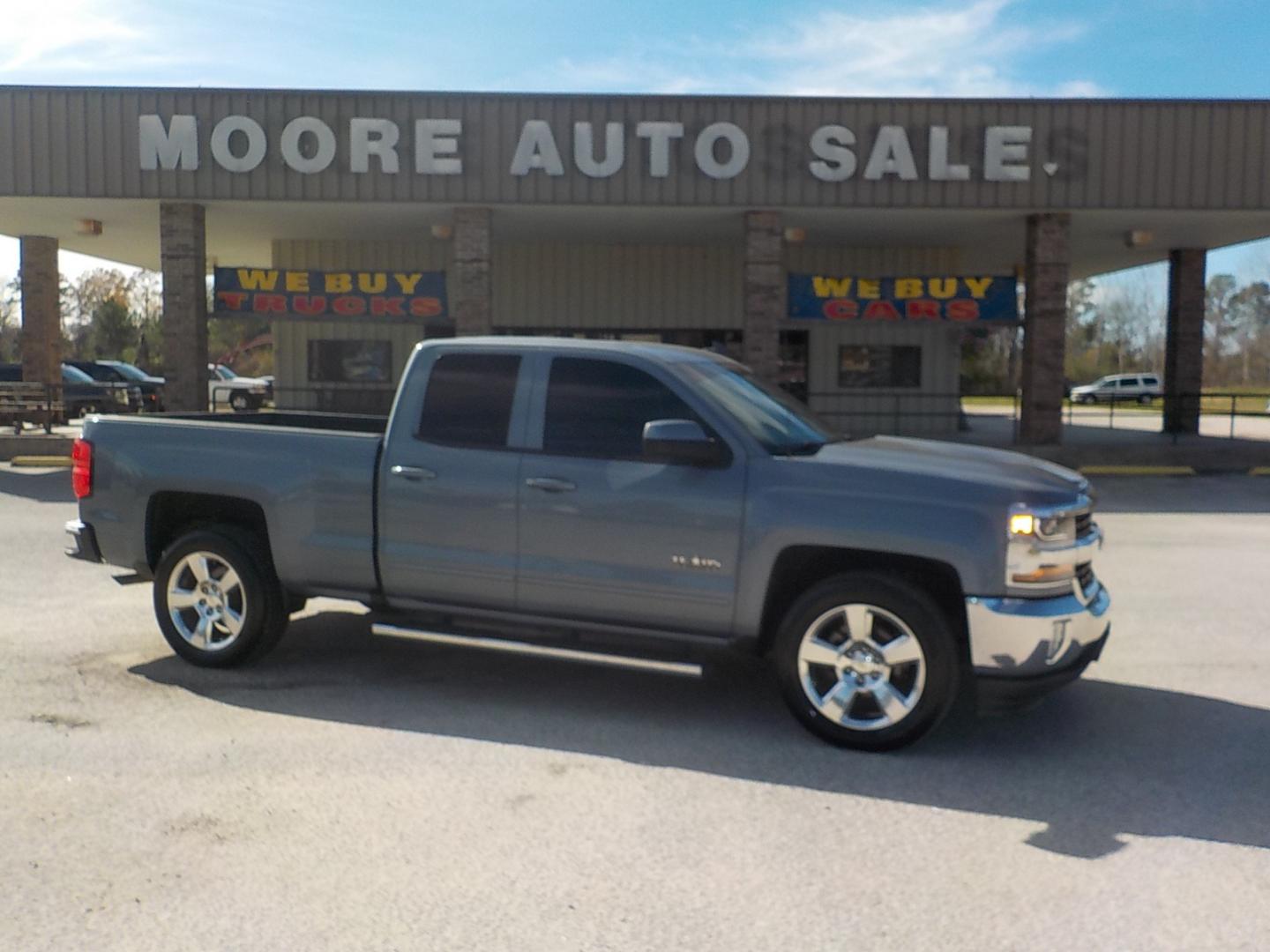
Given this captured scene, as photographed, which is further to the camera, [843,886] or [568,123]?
[568,123]

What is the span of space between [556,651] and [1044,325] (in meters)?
14.9

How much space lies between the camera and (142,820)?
4.48 metres

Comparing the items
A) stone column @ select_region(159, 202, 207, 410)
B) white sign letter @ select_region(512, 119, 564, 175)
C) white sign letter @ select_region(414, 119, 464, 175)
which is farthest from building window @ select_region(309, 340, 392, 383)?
white sign letter @ select_region(512, 119, 564, 175)

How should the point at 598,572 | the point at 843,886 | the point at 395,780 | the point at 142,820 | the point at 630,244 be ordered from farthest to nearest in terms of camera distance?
the point at 630,244 < the point at 598,572 < the point at 395,780 < the point at 142,820 < the point at 843,886

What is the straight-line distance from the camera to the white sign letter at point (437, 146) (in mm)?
17812

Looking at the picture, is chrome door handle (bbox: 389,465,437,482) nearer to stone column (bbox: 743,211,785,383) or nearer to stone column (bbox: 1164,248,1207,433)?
stone column (bbox: 743,211,785,383)

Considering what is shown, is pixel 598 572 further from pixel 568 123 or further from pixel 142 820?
pixel 568 123

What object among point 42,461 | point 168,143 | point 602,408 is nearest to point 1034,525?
point 602,408

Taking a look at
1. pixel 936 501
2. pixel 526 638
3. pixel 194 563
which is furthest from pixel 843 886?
pixel 194 563

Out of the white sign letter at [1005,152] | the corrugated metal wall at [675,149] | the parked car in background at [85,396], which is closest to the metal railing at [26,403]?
the corrugated metal wall at [675,149]

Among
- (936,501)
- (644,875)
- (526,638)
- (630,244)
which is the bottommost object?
(644,875)

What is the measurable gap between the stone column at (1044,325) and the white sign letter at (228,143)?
11.9 m

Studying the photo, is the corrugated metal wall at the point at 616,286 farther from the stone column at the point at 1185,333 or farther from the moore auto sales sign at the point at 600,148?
the stone column at the point at 1185,333

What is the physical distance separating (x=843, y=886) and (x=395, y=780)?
1943 millimetres
